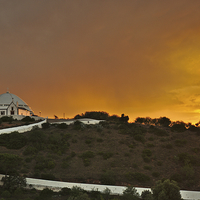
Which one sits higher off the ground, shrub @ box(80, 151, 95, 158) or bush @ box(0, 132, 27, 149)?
bush @ box(0, 132, 27, 149)

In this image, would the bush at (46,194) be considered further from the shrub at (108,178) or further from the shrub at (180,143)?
the shrub at (180,143)

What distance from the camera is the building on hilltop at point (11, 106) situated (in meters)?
81.1

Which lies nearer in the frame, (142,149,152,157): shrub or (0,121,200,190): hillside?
(0,121,200,190): hillside

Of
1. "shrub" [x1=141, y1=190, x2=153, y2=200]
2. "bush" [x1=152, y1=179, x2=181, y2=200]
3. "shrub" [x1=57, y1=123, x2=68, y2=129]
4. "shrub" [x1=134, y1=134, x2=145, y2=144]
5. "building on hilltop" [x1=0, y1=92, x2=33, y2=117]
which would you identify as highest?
"building on hilltop" [x1=0, y1=92, x2=33, y2=117]

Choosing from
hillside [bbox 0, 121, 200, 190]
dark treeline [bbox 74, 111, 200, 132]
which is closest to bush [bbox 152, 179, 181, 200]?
hillside [bbox 0, 121, 200, 190]

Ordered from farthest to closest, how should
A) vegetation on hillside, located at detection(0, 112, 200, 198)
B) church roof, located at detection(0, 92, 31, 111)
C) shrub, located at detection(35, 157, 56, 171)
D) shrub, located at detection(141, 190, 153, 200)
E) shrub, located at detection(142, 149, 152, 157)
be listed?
church roof, located at detection(0, 92, 31, 111)
shrub, located at detection(142, 149, 152, 157)
shrub, located at detection(35, 157, 56, 171)
vegetation on hillside, located at detection(0, 112, 200, 198)
shrub, located at detection(141, 190, 153, 200)

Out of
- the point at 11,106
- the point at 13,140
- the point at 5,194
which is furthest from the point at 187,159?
the point at 11,106

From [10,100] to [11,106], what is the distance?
6164 mm

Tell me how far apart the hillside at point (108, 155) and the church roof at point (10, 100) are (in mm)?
38321

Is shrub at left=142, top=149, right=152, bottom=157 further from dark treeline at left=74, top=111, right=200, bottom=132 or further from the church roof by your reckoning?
the church roof

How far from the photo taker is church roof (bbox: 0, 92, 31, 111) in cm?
8542

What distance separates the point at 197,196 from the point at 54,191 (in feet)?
72.7

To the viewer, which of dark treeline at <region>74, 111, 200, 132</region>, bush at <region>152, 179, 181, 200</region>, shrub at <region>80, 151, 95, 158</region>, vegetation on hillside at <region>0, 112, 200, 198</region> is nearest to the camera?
bush at <region>152, 179, 181, 200</region>

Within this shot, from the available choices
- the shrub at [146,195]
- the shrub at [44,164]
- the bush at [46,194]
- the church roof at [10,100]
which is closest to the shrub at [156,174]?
the shrub at [146,195]
